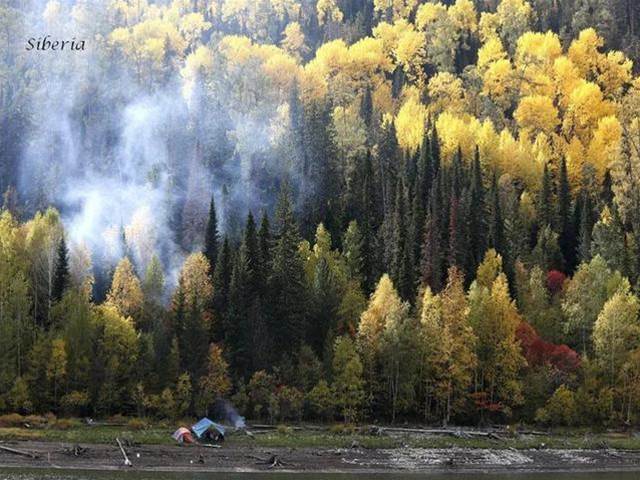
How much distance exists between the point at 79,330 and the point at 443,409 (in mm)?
37064

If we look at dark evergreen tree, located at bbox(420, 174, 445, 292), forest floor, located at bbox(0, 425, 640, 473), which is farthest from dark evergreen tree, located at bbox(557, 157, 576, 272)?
forest floor, located at bbox(0, 425, 640, 473)

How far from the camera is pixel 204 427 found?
267 ft

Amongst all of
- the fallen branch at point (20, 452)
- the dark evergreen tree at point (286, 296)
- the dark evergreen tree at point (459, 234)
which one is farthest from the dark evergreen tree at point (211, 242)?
the fallen branch at point (20, 452)

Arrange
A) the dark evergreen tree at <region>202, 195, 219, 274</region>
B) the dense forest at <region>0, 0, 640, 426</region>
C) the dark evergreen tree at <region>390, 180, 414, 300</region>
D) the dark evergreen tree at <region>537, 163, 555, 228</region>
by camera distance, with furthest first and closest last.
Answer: the dark evergreen tree at <region>537, 163, 555, 228</region>
the dark evergreen tree at <region>202, 195, 219, 274</region>
the dark evergreen tree at <region>390, 180, 414, 300</region>
the dense forest at <region>0, 0, 640, 426</region>

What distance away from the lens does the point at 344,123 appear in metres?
166

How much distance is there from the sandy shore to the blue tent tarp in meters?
2.18

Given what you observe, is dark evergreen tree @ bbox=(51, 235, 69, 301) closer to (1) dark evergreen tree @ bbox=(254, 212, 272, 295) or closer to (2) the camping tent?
(1) dark evergreen tree @ bbox=(254, 212, 272, 295)

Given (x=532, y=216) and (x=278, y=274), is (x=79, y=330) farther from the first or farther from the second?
(x=532, y=216)

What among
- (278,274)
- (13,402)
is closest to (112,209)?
(278,274)

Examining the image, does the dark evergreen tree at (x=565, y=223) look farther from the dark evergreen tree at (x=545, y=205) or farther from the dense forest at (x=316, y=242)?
the dark evergreen tree at (x=545, y=205)

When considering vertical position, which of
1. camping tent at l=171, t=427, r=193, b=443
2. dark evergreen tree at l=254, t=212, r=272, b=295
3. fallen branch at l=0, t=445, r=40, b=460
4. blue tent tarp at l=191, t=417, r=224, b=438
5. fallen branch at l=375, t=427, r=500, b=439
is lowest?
fallen branch at l=0, t=445, r=40, b=460

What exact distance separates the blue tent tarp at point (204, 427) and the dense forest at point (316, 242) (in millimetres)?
6591

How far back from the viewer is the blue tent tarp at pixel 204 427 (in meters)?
80.9

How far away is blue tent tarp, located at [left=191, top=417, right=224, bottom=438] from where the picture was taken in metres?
80.9
